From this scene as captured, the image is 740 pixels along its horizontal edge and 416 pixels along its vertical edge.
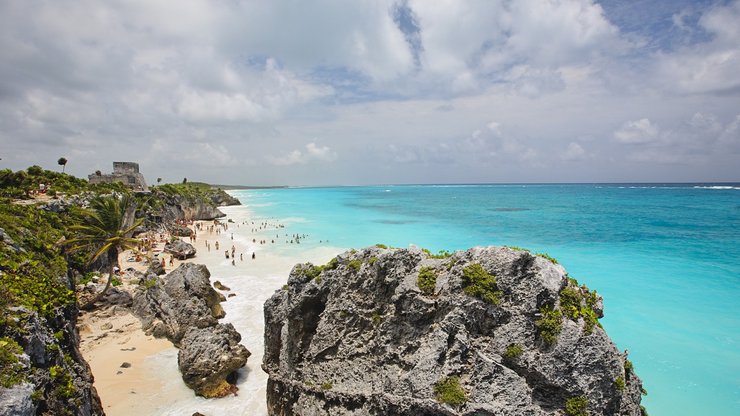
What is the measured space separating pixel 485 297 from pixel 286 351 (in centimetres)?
717

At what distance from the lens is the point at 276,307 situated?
1307cm

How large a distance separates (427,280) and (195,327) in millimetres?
15290


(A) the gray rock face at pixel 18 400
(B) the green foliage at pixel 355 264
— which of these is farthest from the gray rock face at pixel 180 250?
(B) the green foliage at pixel 355 264

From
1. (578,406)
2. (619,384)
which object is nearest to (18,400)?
(578,406)

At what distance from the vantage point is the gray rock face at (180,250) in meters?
41.2

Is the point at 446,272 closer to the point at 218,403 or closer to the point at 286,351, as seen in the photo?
the point at 286,351

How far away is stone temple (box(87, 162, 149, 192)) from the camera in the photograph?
205 ft

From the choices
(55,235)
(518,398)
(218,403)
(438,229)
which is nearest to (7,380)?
(218,403)

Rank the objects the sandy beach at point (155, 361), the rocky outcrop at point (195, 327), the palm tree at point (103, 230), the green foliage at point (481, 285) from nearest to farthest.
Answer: the green foliage at point (481, 285)
the sandy beach at point (155, 361)
the rocky outcrop at point (195, 327)
the palm tree at point (103, 230)

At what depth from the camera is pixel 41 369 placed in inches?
373

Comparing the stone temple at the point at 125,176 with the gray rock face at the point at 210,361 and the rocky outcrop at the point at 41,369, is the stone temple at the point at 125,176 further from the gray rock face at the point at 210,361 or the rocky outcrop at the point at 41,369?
the rocky outcrop at the point at 41,369

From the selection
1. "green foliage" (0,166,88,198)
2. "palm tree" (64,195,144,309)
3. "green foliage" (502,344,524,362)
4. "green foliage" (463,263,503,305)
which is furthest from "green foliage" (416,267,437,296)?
"green foliage" (0,166,88,198)

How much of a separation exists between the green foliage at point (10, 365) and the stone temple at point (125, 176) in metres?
64.8

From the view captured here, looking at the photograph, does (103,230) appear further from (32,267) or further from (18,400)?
(18,400)
